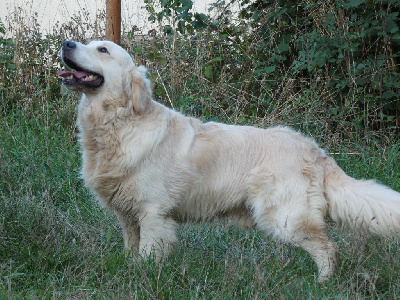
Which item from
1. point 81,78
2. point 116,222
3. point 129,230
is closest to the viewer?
point 81,78

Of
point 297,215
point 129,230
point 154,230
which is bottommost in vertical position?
point 129,230

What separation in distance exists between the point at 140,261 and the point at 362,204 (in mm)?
1522

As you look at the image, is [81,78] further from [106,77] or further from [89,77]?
[106,77]

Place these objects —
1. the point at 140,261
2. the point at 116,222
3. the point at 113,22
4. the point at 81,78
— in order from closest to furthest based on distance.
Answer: the point at 140,261, the point at 81,78, the point at 116,222, the point at 113,22

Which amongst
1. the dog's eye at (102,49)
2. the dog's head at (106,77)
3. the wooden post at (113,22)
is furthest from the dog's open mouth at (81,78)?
the wooden post at (113,22)

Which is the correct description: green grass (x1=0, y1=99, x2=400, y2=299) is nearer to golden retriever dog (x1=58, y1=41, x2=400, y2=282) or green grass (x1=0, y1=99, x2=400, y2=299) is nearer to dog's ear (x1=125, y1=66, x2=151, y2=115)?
golden retriever dog (x1=58, y1=41, x2=400, y2=282)

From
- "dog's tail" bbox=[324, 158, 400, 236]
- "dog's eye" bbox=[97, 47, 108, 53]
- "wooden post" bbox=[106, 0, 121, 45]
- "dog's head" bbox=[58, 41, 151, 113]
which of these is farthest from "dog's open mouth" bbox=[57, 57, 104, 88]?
"wooden post" bbox=[106, 0, 121, 45]

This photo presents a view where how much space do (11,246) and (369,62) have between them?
4479 millimetres

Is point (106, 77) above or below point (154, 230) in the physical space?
above

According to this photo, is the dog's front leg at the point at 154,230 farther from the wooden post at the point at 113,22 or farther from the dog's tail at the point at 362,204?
the wooden post at the point at 113,22

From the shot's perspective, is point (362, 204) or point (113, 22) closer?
point (362, 204)

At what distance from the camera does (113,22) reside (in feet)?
20.0

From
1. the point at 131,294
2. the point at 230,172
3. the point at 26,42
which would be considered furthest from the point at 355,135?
the point at 131,294

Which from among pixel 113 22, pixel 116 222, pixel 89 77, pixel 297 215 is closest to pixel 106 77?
pixel 89 77
